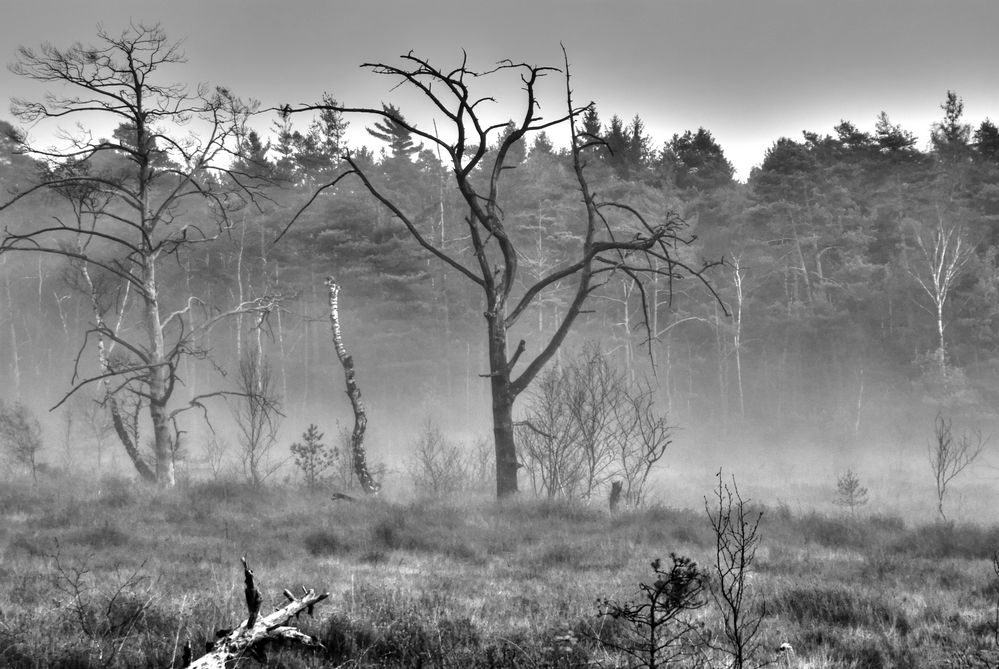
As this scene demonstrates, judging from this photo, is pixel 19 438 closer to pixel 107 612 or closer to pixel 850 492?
pixel 107 612

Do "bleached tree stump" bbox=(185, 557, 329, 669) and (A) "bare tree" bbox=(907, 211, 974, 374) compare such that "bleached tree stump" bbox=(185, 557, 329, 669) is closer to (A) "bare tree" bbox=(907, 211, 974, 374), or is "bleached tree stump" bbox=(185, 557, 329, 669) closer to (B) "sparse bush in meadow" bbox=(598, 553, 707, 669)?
(B) "sparse bush in meadow" bbox=(598, 553, 707, 669)

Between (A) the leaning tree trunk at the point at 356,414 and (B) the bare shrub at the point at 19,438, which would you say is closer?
(A) the leaning tree trunk at the point at 356,414

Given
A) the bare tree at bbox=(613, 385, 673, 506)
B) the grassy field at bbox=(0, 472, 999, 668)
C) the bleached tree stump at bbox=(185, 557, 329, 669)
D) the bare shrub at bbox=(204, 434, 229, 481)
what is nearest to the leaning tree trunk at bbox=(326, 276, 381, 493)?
the grassy field at bbox=(0, 472, 999, 668)

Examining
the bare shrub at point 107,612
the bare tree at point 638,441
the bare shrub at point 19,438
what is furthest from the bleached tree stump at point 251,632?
the bare shrub at point 19,438

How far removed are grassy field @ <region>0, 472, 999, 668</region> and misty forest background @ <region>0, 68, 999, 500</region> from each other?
77.0ft

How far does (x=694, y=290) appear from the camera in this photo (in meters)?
45.0

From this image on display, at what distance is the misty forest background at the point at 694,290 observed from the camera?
38281 millimetres

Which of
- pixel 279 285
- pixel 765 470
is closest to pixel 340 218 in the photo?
pixel 279 285

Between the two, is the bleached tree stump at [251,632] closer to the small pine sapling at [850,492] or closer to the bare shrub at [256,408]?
the bare shrub at [256,408]

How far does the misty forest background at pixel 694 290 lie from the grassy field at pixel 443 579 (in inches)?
924

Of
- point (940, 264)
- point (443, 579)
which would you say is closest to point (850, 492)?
point (443, 579)

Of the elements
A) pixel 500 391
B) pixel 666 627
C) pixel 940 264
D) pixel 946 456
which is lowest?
pixel 946 456

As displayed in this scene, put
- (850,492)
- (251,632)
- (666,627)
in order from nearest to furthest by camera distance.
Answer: (251,632)
(666,627)
(850,492)

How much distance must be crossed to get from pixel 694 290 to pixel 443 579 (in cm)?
3924
